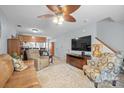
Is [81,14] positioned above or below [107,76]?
above

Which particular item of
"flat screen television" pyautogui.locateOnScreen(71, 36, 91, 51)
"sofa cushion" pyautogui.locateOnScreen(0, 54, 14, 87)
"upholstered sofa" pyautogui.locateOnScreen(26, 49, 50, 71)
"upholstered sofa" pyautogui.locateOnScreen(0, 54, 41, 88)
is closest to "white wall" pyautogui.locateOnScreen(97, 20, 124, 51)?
"flat screen television" pyautogui.locateOnScreen(71, 36, 91, 51)

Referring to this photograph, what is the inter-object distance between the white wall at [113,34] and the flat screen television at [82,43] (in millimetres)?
689

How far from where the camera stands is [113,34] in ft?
18.6

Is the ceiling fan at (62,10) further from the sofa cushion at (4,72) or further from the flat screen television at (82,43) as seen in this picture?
the flat screen television at (82,43)

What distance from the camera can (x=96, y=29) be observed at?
17.2ft

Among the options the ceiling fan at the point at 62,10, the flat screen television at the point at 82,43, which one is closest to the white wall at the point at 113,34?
the flat screen television at the point at 82,43

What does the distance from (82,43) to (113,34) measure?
4.67ft

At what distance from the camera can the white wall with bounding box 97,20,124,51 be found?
5.57 metres

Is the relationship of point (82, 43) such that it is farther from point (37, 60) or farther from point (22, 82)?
point (22, 82)

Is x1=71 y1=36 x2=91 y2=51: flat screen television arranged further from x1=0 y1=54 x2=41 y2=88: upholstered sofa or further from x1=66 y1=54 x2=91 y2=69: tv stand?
x1=0 y1=54 x2=41 y2=88: upholstered sofa

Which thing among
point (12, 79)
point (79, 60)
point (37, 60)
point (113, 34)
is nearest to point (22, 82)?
point (12, 79)
